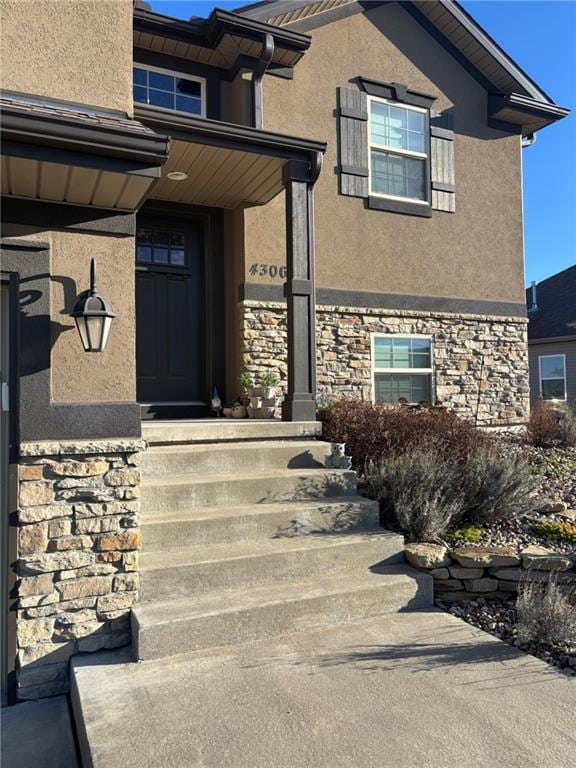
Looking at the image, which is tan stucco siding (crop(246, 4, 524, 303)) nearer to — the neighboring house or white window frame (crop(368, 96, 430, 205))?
white window frame (crop(368, 96, 430, 205))

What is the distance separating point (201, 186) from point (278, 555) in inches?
178

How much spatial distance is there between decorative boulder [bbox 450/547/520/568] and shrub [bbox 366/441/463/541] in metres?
0.35

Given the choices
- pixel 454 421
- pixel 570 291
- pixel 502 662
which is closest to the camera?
pixel 502 662

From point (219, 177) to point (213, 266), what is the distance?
4.23ft

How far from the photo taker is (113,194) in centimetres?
348

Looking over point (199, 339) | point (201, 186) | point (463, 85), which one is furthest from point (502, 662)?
point (463, 85)

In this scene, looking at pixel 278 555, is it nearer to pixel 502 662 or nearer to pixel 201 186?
pixel 502 662

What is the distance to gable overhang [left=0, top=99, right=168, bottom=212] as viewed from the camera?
300cm

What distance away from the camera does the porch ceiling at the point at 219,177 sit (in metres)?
5.66

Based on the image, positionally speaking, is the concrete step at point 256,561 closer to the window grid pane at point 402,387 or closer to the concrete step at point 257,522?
the concrete step at point 257,522

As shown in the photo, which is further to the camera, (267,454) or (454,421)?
(454,421)

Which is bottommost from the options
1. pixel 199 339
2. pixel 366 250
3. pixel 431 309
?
pixel 199 339

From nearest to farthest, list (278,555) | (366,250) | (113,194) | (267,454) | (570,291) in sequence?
(113,194) → (278,555) → (267,454) → (366,250) → (570,291)

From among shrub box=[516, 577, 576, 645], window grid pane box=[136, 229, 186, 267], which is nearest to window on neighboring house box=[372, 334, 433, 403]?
window grid pane box=[136, 229, 186, 267]
